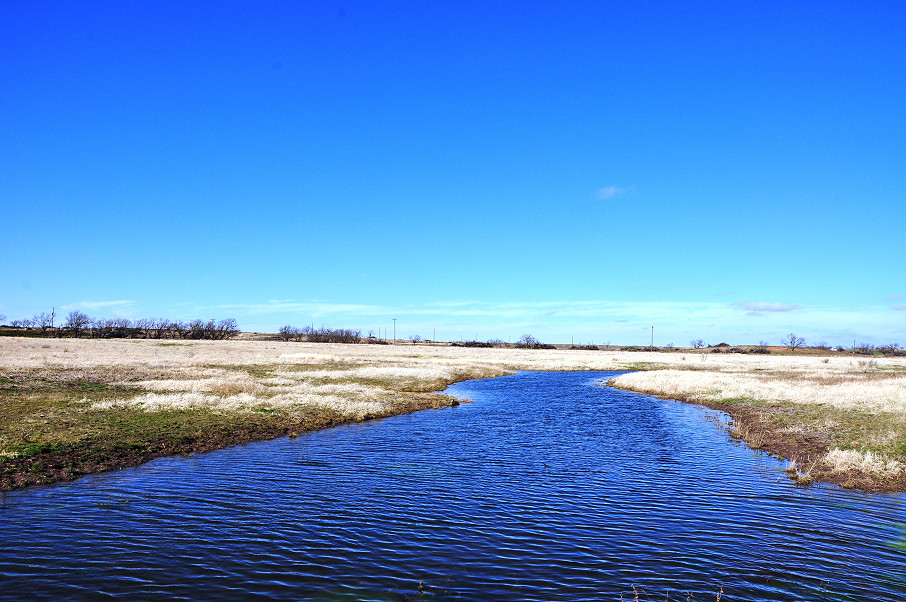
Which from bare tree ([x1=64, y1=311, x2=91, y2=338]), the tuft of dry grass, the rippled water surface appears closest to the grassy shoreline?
the tuft of dry grass

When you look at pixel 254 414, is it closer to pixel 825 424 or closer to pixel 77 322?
pixel 825 424

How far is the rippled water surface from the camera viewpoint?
488 inches

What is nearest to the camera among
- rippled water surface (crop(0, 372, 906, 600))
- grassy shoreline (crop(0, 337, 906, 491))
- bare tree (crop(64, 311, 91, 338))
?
rippled water surface (crop(0, 372, 906, 600))

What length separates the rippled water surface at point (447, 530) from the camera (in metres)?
12.4

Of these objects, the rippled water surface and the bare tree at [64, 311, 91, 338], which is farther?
the bare tree at [64, 311, 91, 338]

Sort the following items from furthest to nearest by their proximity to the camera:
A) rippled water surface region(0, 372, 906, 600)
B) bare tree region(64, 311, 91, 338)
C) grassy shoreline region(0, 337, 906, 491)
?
1. bare tree region(64, 311, 91, 338)
2. grassy shoreline region(0, 337, 906, 491)
3. rippled water surface region(0, 372, 906, 600)

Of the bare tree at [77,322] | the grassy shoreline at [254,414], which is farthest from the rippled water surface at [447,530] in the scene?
the bare tree at [77,322]

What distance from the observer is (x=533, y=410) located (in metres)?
46.0

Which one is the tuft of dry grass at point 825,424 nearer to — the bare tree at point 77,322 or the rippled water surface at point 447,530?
the rippled water surface at point 447,530

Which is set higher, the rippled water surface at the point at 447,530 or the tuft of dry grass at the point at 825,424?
the tuft of dry grass at the point at 825,424

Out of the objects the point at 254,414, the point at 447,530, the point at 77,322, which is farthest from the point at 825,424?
the point at 77,322

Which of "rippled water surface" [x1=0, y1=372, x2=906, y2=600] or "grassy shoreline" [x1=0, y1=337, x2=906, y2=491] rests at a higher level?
"grassy shoreline" [x1=0, y1=337, x2=906, y2=491]

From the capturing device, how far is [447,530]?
52.5 feet

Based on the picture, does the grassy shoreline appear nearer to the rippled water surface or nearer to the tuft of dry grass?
the tuft of dry grass
